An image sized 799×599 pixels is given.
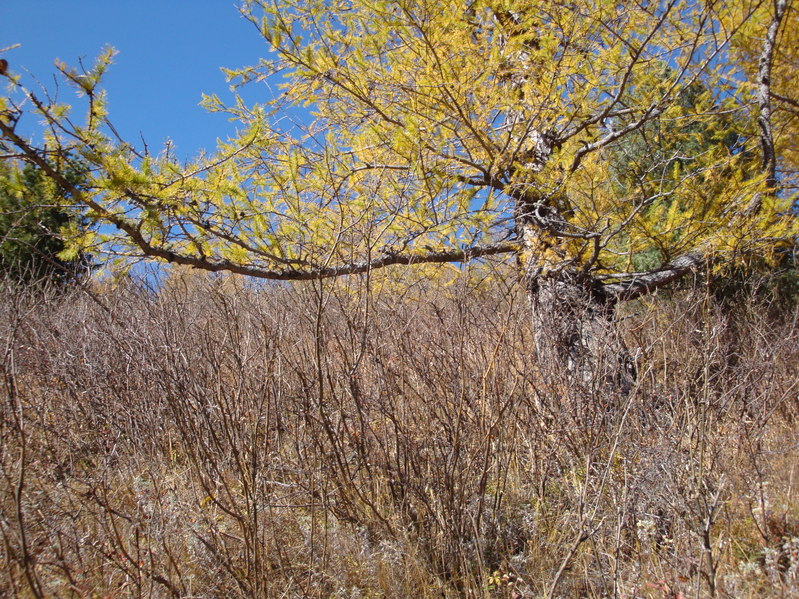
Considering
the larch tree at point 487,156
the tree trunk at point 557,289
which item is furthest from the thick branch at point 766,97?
the tree trunk at point 557,289

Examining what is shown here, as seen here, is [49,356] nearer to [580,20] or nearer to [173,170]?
[173,170]

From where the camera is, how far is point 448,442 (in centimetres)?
245

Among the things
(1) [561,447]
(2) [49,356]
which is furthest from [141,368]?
(1) [561,447]

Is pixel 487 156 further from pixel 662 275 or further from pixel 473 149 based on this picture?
pixel 662 275

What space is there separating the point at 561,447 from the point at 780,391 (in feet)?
6.67

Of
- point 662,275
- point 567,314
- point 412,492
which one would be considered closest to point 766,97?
point 662,275

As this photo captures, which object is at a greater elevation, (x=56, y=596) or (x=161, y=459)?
(x=161, y=459)

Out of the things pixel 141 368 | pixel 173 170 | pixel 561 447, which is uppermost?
pixel 173 170

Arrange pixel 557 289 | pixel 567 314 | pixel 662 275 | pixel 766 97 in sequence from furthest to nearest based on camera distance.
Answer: pixel 557 289
pixel 662 275
pixel 766 97
pixel 567 314

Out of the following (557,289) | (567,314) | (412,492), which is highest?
(557,289)


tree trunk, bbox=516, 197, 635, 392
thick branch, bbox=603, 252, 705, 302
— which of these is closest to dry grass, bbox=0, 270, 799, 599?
tree trunk, bbox=516, 197, 635, 392

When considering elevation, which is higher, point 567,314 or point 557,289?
point 557,289

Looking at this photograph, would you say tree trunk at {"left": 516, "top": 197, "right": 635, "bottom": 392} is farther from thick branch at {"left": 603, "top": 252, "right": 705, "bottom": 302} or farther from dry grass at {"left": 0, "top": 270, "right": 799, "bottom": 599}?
dry grass at {"left": 0, "top": 270, "right": 799, "bottom": 599}

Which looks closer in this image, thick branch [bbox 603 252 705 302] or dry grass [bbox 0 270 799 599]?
dry grass [bbox 0 270 799 599]
